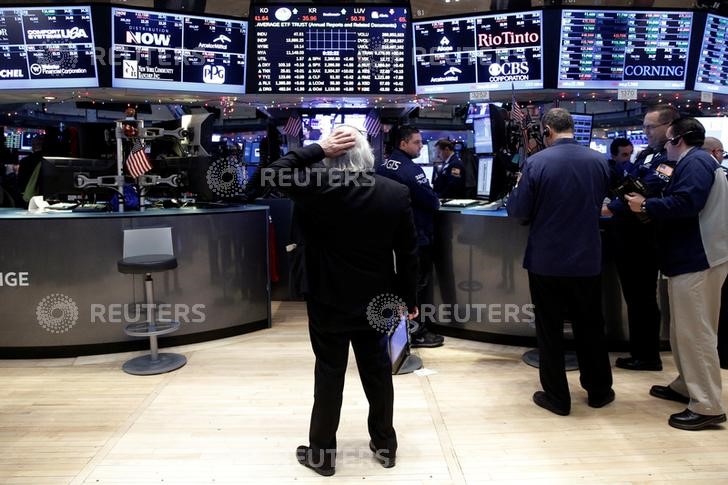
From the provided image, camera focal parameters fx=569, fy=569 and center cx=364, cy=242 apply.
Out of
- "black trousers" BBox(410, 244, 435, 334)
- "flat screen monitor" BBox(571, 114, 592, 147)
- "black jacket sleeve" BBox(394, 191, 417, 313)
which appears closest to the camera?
"black jacket sleeve" BBox(394, 191, 417, 313)

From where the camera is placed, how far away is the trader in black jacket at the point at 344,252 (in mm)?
2293

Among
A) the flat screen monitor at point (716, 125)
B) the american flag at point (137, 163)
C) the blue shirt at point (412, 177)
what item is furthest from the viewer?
the flat screen monitor at point (716, 125)

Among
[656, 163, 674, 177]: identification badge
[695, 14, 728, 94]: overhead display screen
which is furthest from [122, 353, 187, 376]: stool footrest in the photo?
[695, 14, 728, 94]: overhead display screen

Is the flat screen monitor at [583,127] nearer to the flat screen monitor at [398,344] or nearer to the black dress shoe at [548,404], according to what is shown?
the black dress shoe at [548,404]

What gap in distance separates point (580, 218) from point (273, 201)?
3.81 m

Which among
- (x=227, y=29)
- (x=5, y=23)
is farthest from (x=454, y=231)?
(x=5, y=23)

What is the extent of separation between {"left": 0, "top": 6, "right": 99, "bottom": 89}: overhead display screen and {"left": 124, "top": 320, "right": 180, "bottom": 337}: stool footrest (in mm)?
2189

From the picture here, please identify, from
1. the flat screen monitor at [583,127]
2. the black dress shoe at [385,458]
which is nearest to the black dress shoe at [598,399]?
the black dress shoe at [385,458]

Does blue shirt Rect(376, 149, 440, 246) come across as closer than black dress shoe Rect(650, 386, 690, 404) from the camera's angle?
No

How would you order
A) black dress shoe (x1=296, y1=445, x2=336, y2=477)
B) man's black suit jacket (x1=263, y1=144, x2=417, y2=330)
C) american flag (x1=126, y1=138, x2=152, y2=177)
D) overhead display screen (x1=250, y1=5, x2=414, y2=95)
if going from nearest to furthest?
1. man's black suit jacket (x1=263, y1=144, x2=417, y2=330)
2. black dress shoe (x1=296, y1=445, x2=336, y2=477)
3. american flag (x1=126, y1=138, x2=152, y2=177)
4. overhead display screen (x1=250, y1=5, x2=414, y2=95)

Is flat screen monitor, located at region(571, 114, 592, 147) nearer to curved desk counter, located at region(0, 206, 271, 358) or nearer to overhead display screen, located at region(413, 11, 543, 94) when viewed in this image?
overhead display screen, located at region(413, 11, 543, 94)

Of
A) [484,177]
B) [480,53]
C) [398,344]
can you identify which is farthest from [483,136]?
[398,344]

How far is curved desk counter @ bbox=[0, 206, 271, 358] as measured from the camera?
4180mm

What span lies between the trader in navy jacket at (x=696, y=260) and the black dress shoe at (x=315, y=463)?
1858mm
